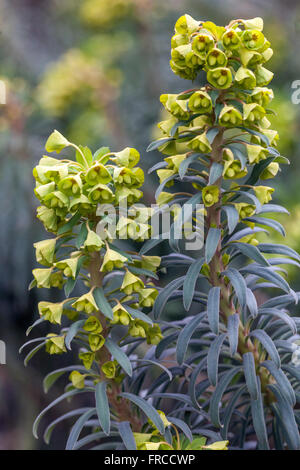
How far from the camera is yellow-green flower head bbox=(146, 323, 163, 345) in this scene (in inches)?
31.5

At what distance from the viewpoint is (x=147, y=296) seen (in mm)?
763

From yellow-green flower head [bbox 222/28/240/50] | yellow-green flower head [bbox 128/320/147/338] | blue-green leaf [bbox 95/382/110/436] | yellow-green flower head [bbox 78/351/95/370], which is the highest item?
yellow-green flower head [bbox 222/28/240/50]

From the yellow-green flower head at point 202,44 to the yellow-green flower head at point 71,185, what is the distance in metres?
0.24

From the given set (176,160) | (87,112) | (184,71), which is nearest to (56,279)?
(176,160)

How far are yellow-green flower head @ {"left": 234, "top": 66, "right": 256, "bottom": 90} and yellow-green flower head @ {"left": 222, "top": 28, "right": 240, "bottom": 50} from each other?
0.03 meters

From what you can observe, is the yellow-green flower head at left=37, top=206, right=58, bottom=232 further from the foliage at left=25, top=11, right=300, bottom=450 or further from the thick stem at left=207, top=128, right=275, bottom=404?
the thick stem at left=207, top=128, right=275, bottom=404

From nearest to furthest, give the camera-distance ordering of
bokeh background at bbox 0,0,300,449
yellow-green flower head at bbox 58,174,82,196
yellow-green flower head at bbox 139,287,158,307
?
yellow-green flower head at bbox 58,174,82,196
yellow-green flower head at bbox 139,287,158,307
bokeh background at bbox 0,0,300,449

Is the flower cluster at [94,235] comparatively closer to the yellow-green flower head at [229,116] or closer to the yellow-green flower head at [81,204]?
the yellow-green flower head at [81,204]

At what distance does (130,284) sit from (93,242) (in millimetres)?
94

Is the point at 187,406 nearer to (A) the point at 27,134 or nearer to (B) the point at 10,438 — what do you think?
(A) the point at 27,134

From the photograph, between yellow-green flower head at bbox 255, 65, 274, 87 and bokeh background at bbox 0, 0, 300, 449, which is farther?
bokeh background at bbox 0, 0, 300, 449

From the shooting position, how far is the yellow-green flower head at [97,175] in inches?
26.8

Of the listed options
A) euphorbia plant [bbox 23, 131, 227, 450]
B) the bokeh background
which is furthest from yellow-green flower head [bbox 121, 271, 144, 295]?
the bokeh background

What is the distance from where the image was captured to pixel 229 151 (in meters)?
0.75
